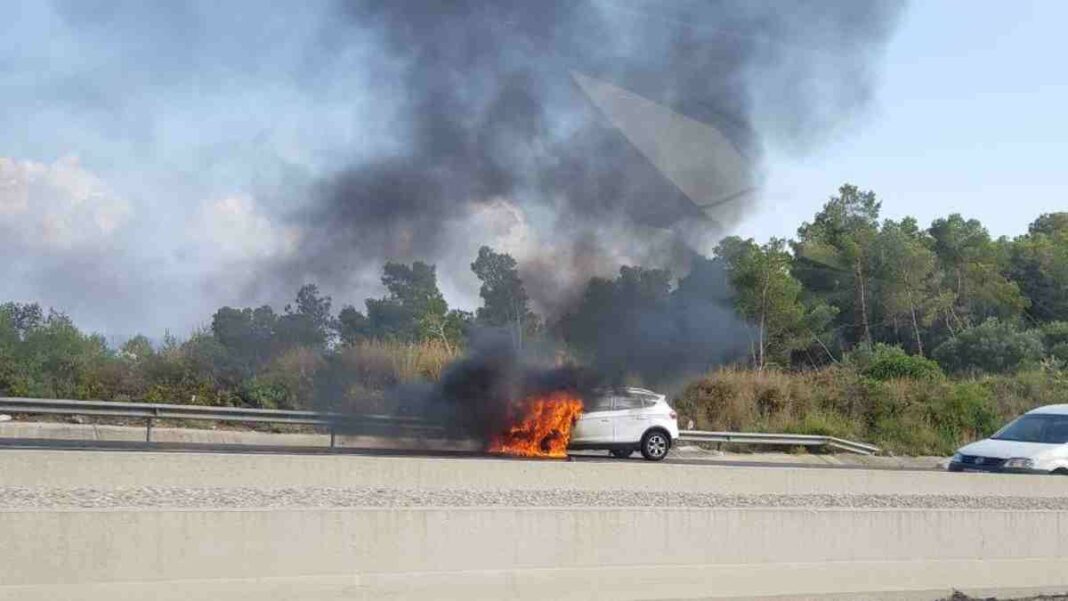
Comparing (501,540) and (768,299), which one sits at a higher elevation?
(768,299)

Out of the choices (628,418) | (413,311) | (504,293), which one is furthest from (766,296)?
(504,293)

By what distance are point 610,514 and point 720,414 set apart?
23.7 metres

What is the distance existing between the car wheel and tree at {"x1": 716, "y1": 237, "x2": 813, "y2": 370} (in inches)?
143

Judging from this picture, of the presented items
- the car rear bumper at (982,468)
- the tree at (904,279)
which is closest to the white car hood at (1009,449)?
the car rear bumper at (982,468)

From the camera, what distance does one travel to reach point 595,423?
2341 cm

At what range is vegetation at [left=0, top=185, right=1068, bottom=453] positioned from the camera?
22.4 meters

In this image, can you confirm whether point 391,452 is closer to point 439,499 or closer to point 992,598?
point 439,499

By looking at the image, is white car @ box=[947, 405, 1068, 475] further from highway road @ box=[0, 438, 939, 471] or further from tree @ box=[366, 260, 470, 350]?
tree @ box=[366, 260, 470, 350]

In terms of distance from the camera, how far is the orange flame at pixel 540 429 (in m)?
21.9

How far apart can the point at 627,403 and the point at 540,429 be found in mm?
2292

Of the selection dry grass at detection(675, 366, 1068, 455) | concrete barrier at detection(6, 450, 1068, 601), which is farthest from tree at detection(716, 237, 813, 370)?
concrete barrier at detection(6, 450, 1068, 601)

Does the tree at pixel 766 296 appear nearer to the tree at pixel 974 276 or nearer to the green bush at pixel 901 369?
the green bush at pixel 901 369

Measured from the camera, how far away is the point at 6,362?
2867cm

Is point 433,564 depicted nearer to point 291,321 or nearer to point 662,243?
point 662,243
